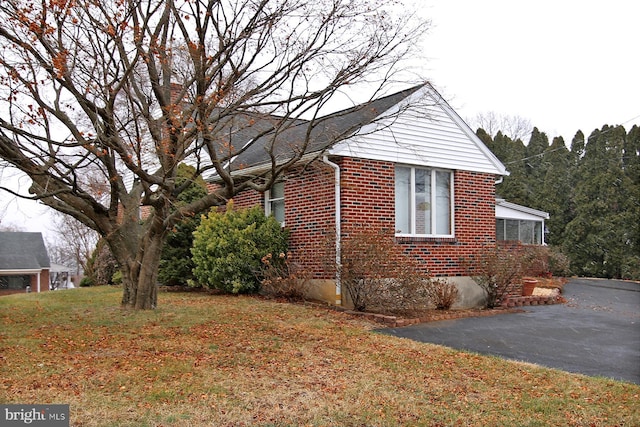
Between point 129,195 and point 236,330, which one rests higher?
point 129,195

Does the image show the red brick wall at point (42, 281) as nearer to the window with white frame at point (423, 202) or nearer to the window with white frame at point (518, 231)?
the window with white frame at point (518, 231)

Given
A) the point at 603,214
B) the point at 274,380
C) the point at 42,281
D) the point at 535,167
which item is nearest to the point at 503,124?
the point at 535,167

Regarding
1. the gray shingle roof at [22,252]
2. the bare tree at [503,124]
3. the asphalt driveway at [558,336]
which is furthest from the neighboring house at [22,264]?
the bare tree at [503,124]

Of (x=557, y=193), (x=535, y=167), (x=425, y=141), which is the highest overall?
(x=535, y=167)

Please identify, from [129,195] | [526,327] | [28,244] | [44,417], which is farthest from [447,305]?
[28,244]

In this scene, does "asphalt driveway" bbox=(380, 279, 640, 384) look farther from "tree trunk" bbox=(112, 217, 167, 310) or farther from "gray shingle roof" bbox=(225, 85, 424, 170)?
"tree trunk" bbox=(112, 217, 167, 310)

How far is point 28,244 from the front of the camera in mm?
37562

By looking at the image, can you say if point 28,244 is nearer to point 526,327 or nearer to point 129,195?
point 129,195

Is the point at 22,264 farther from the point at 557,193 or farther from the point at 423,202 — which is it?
the point at 557,193

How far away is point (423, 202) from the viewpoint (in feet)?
45.1

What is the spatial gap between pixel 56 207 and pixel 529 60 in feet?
39.0

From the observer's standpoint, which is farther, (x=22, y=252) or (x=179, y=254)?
(x=22, y=252)

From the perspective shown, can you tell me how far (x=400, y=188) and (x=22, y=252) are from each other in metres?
31.3

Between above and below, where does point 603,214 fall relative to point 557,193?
below
